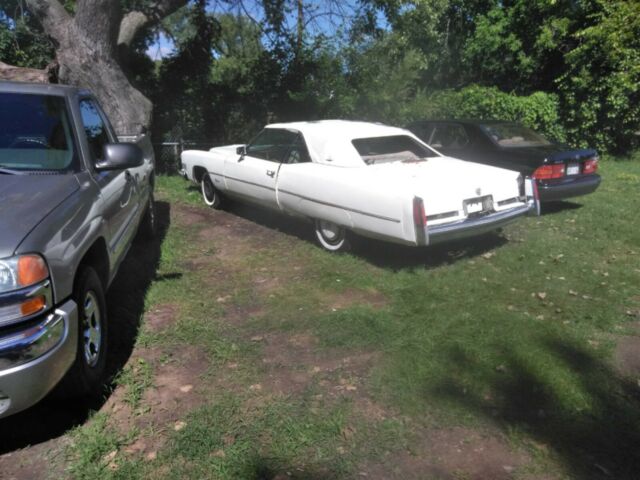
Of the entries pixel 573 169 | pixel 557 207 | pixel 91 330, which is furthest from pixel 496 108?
pixel 91 330

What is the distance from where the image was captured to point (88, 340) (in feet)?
10.7

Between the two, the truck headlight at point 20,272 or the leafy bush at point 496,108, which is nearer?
the truck headlight at point 20,272

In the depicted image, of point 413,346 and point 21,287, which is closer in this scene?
point 21,287

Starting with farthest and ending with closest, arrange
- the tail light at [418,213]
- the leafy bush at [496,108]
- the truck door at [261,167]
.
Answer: the leafy bush at [496,108], the truck door at [261,167], the tail light at [418,213]

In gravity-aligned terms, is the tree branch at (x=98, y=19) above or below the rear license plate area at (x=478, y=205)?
above

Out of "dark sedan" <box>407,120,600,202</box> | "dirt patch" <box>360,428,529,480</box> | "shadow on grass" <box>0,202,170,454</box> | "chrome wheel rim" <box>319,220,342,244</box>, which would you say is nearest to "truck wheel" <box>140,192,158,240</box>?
"shadow on grass" <box>0,202,170,454</box>

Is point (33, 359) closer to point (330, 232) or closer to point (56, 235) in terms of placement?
point (56, 235)

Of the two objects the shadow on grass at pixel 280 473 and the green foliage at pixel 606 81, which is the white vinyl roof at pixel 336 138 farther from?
the green foliage at pixel 606 81

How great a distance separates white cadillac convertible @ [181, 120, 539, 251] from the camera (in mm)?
5184

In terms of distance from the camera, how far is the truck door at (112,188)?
3910 mm

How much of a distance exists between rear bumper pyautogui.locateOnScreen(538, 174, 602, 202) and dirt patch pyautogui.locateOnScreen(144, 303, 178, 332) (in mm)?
5302

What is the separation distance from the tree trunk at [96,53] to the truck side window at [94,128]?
5539 mm

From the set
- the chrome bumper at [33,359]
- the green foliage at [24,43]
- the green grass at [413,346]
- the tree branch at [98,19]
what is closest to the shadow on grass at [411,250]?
the green grass at [413,346]

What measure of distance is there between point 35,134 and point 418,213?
3106 millimetres
